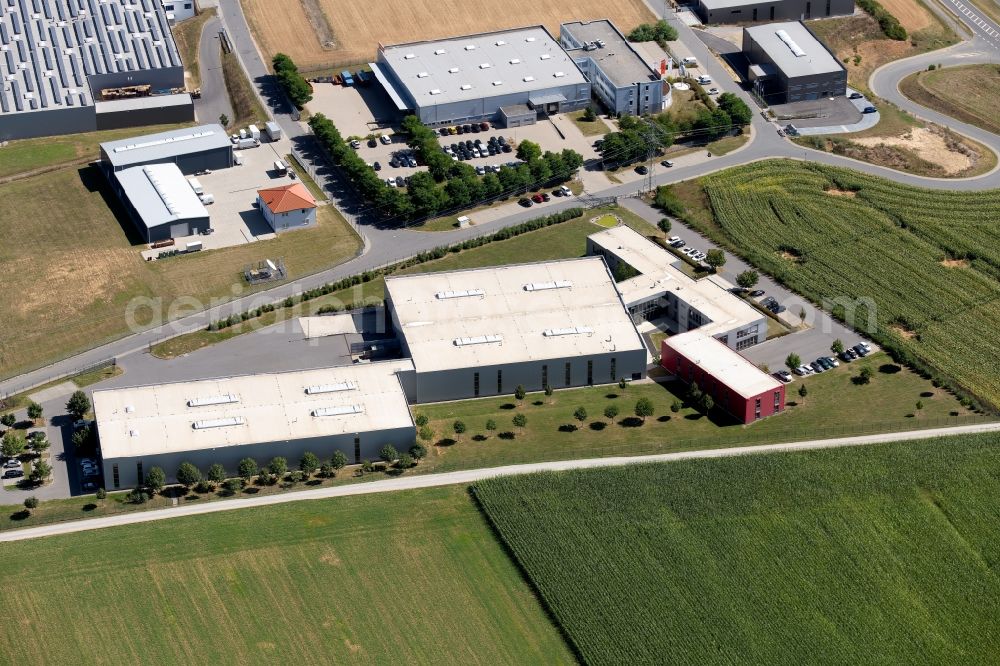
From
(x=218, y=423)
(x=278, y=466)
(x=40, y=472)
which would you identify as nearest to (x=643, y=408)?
(x=278, y=466)

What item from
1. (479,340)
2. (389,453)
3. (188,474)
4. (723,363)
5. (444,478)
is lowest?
(444,478)

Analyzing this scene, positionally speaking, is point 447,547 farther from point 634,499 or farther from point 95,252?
point 95,252

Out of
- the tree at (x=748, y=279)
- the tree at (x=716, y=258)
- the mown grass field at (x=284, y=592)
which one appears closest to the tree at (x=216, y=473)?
the mown grass field at (x=284, y=592)

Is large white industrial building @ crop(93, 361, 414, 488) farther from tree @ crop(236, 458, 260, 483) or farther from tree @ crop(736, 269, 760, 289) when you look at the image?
tree @ crop(736, 269, 760, 289)

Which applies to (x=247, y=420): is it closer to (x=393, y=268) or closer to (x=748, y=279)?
(x=393, y=268)

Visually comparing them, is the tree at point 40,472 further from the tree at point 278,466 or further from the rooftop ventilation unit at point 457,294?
the rooftop ventilation unit at point 457,294

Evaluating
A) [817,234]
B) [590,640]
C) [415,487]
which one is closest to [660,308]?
[817,234]
